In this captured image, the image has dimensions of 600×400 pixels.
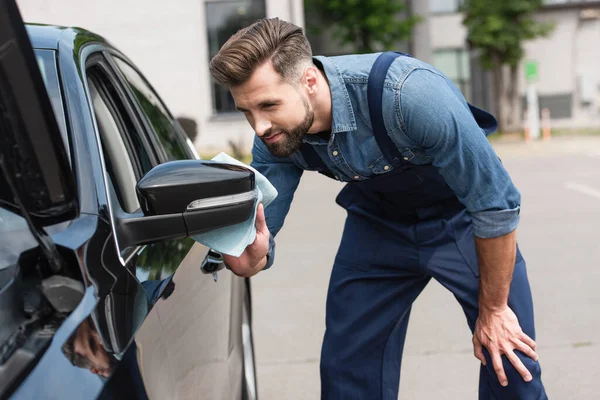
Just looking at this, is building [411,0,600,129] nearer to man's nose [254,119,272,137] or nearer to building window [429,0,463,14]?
building window [429,0,463,14]

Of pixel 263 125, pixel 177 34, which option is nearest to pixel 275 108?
pixel 263 125

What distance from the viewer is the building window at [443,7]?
31484 millimetres

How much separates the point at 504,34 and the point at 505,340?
2476cm

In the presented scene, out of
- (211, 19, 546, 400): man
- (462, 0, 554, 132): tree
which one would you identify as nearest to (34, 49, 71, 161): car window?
(211, 19, 546, 400): man

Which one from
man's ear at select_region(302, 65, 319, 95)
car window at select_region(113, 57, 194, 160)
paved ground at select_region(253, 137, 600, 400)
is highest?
man's ear at select_region(302, 65, 319, 95)

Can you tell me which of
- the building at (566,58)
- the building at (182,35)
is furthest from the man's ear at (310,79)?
the building at (566,58)

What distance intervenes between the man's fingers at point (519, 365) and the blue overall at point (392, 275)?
2cm

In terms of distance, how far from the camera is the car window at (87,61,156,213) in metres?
2.49

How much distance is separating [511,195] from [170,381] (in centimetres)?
117

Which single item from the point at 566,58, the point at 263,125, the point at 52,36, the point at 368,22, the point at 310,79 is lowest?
the point at 566,58

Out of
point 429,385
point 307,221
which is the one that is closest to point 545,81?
point 307,221

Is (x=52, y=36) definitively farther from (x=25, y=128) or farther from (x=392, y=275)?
(x=392, y=275)

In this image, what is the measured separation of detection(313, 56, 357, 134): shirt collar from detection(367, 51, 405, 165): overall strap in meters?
0.07

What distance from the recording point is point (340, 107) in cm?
254
